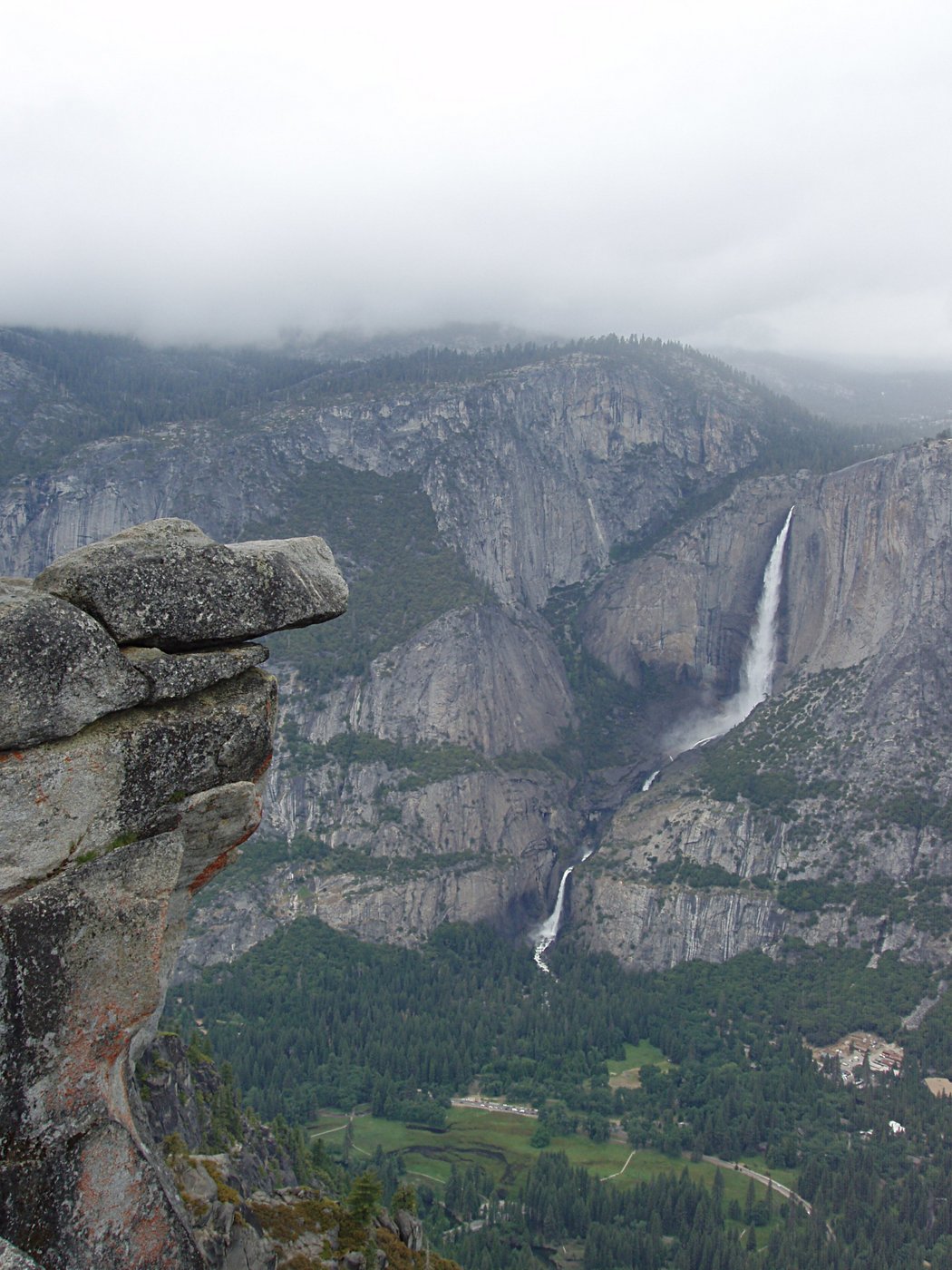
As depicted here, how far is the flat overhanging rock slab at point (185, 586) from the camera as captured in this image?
18.7m

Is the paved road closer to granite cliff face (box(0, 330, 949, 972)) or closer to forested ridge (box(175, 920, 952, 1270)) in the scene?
forested ridge (box(175, 920, 952, 1270))

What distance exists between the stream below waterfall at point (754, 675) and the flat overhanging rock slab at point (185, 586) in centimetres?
14677

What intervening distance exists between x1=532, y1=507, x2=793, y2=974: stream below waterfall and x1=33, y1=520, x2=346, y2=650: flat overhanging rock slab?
146775 mm

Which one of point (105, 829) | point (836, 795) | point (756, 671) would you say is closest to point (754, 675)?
point (756, 671)

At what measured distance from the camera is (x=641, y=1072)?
373ft

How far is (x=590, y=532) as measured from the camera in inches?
7667

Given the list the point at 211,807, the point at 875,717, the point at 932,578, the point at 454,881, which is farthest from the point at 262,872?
the point at 211,807

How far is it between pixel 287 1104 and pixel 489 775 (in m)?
57.8

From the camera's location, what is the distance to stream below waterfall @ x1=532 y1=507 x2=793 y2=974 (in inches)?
6718

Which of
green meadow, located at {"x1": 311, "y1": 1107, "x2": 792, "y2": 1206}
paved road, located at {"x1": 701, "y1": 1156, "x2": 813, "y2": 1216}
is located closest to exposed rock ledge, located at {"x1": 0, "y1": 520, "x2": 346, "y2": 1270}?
green meadow, located at {"x1": 311, "y1": 1107, "x2": 792, "y2": 1206}

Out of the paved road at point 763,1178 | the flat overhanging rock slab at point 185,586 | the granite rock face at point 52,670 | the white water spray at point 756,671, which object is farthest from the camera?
the white water spray at point 756,671

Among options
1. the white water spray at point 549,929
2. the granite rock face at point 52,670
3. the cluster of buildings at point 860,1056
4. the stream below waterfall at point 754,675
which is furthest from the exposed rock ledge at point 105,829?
the stream below waterfall at point 754,675

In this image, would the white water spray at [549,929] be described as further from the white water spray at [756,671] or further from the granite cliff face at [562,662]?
the white water spray at [756,671]

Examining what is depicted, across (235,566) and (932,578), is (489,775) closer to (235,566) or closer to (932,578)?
(932,578)
